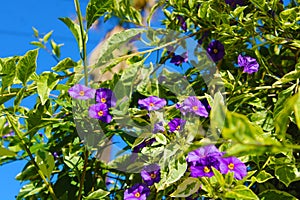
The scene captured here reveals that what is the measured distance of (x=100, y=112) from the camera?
108 centimetres

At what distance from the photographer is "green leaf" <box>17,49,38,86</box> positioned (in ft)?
3.41

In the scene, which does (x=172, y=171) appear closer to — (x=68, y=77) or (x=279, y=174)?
(x=279, y=174)

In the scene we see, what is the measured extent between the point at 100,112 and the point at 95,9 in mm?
223

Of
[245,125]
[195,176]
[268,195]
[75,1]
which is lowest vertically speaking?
[268,195]

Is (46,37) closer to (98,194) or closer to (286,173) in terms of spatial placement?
(98,194)

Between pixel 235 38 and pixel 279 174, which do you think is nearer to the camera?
pixel 279 174

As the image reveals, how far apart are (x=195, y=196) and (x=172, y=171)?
0.11 m

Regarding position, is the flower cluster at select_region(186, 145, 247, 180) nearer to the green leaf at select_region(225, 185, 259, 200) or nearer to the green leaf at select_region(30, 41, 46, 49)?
the green leaf at select_region(225, 185, 259, 200)

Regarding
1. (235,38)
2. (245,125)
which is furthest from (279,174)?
(245,125)

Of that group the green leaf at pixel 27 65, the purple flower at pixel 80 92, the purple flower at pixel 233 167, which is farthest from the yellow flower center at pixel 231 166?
the green leaf at pixel 27 65

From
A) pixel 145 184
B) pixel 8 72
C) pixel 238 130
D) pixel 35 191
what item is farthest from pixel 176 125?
pixel 238 130

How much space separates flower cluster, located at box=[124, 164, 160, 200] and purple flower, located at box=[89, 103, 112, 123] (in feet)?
0.46

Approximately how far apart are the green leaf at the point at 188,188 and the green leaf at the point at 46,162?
30cm

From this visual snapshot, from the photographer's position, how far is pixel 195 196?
3.53 feet
